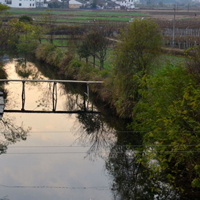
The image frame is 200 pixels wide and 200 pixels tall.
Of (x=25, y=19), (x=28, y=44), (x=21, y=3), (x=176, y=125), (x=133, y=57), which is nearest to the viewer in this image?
(x=176, y=125)

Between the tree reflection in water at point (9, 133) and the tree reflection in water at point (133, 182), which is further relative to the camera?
the tree reflection in water at point (9, 133)

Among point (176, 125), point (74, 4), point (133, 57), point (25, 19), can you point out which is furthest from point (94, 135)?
point (74, 4)

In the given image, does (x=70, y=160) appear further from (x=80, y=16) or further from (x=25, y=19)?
(x=80, y=16)

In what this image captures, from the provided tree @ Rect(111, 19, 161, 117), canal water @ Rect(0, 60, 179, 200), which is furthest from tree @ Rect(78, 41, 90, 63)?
tree @ Rect(111, 19, 161, 117)

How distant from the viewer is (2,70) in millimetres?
44562

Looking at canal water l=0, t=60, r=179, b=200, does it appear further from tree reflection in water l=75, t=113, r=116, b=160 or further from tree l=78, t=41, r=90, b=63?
tree l=78, t=41, r=90, b=63

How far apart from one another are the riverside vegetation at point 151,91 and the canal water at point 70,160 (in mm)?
1031

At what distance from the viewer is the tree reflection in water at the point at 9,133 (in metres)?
24.0

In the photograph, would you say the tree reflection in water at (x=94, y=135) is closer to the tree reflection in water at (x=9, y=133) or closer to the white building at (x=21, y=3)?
the tree reflection in water at (x=9, y=133)

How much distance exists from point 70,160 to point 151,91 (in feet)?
18.9

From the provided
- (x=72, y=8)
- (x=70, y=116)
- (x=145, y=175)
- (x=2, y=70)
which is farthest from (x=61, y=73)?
(x=72, y=8)

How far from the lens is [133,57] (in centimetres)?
2798

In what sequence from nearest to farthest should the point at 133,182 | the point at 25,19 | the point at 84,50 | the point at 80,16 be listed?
the point at 133,182 < the point at 84,50 < the point at 25,19 < the point at 80,16

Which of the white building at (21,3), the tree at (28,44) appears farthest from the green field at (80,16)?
the tree at (28,44)
